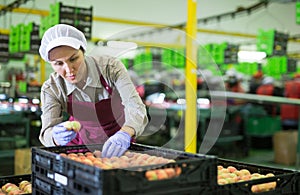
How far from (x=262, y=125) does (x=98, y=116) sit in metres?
8.21

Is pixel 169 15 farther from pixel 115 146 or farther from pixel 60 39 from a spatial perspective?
pixel 115 146

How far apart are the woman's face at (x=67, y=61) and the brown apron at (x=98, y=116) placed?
0.24 metres

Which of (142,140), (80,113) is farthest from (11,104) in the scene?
(80,113)

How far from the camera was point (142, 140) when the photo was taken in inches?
388

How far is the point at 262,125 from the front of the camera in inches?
411

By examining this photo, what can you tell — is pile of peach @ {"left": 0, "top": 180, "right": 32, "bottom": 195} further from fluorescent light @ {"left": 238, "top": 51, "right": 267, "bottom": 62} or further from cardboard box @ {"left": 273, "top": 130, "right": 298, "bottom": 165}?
fluorescent light @ {"left": 238, "top": 51, "right": 267, "bottom": 62}

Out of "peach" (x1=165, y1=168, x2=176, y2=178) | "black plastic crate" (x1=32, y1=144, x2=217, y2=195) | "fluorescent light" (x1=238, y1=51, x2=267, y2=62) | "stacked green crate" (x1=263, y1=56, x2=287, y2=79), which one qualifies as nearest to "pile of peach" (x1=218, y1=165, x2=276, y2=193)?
"black plastic crate" (x1=32, y1=144, x2=217, y2=195)

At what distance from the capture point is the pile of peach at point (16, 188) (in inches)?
87.4

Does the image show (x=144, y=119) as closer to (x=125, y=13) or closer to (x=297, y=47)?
(x=125, y=13)

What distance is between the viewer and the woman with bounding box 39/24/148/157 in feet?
7.84

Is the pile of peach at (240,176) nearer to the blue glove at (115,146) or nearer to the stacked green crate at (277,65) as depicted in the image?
the blue glove at (115,146)

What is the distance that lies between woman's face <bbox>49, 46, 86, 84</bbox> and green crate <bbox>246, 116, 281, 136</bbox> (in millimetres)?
8103

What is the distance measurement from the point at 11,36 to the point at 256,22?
35.9ft

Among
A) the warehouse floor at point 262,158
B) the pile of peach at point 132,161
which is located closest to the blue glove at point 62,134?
the pile of peach at point 132,161
